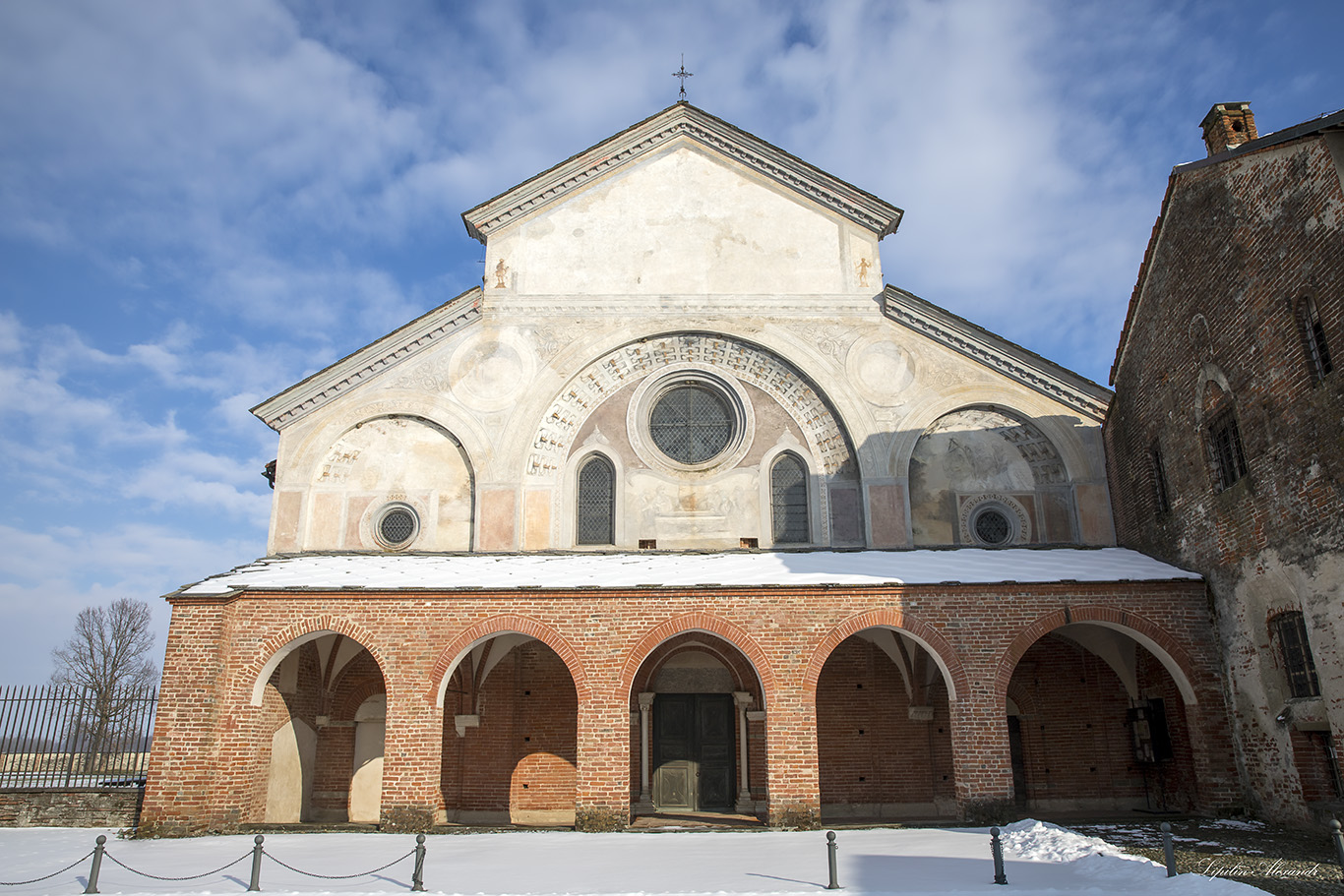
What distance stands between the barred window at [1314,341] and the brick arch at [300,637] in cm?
1407

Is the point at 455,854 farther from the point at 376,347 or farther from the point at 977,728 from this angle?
the point at 376,347

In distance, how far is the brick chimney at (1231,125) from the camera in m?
15.5

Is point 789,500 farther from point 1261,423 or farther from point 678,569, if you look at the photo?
point 1261,423

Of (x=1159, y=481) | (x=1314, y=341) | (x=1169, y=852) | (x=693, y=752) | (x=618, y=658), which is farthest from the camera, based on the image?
(x=693, y=752)

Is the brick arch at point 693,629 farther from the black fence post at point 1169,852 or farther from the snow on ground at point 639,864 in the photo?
the black fence post at point 1169,852

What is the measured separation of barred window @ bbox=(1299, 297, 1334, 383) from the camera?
11422 millimetres

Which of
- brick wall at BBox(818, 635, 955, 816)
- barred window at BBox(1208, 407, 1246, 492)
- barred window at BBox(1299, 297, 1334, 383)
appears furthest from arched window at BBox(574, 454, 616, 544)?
barred window at BBox(1299, 297, 1334, 383)

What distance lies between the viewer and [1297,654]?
12.5 metres

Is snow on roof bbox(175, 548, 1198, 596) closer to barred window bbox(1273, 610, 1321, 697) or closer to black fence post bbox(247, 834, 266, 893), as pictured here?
barred window bbox(1273, 610, 1321, 697)

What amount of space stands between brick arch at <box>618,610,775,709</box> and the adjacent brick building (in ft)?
23.7

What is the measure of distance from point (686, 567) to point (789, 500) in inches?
127

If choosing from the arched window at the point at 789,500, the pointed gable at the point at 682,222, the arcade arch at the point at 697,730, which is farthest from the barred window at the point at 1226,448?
the arcade arch at the point at 697,730

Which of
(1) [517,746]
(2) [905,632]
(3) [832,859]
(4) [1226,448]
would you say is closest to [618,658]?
(1) [517,746]

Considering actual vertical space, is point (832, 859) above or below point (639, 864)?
above
